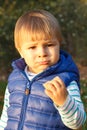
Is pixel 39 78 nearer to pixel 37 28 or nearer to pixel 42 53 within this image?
pixel 42 53

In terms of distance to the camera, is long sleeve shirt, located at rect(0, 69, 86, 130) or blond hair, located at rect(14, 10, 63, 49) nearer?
long sleeve shirt, located at rect(0, 69, 86, 130)

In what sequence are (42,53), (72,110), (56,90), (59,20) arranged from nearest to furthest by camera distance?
(56,90) → (72,110) → (42,53) → (59,20)

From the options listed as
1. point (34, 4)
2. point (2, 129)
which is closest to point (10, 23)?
point (34, 4)

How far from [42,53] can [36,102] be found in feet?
1.08

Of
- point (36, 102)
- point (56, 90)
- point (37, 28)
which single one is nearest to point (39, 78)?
point (36, 102)

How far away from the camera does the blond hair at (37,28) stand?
314 centimetres

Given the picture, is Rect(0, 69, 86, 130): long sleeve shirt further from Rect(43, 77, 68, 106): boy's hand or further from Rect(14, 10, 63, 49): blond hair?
Result: Rect(14, 10, 63, 49): blond hair

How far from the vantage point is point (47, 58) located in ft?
10.2

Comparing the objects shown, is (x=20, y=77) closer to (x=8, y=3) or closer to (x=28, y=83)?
(x=28, y=83)

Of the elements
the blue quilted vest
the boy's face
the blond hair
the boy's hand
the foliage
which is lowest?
the foliage

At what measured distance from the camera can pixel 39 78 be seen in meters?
3.19

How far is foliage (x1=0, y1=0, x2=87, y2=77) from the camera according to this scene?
436 inches

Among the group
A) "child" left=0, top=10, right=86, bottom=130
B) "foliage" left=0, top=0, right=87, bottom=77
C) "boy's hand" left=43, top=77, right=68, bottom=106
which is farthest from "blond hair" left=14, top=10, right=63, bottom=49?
"foliage" left=0, top=0, right=87, bottom=77

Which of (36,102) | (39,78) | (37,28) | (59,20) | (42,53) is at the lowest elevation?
(59,20)
